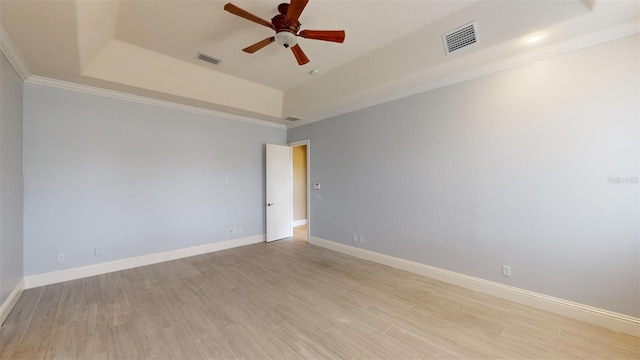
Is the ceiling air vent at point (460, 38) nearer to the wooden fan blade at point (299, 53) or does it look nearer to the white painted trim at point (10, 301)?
the wooden fan blade at point (299, 53)

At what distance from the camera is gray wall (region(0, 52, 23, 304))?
2543 millimetres

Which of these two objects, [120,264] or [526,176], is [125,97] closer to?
[120,264]

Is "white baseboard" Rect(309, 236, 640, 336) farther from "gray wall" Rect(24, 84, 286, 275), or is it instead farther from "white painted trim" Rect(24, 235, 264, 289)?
"gray wall" Rect(24, 84, 286, 275)

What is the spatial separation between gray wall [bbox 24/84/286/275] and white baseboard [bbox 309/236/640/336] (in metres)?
3.56

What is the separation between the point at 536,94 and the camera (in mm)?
2730

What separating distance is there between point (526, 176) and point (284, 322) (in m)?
3.19

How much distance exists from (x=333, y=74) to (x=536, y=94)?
106 inches

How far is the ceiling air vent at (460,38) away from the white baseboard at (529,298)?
290 cm

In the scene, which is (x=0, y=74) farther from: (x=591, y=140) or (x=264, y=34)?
(x=591, y=140)

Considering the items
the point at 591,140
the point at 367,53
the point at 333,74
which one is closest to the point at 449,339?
the point at 591,140

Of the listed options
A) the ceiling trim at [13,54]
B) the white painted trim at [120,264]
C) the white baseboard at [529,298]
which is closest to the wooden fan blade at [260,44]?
the ceiling trim at [13,54]

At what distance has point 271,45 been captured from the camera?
10.6 ft

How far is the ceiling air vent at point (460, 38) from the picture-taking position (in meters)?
2.58

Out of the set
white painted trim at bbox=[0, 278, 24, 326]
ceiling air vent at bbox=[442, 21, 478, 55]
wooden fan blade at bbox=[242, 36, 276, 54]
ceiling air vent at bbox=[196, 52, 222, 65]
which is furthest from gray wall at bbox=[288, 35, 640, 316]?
white painted trim at bbox=[0, 278, 24, 326]
